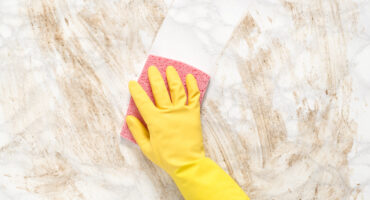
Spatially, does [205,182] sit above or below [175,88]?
below

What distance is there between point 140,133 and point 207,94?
0.69 ft

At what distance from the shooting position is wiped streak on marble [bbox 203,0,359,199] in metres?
0.78

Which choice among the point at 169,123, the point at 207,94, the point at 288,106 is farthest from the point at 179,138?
the point at 288,106

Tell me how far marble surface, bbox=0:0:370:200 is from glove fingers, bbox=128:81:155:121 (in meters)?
0.05

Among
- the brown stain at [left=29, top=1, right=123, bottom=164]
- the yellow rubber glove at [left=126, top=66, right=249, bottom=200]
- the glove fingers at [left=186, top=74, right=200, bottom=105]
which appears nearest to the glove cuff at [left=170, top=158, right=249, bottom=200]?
the yellow rubber glove at [left=126, top=66, right=249, bottom=200]

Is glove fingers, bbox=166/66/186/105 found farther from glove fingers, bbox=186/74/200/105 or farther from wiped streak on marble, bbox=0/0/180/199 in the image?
wiped streak on marble, bbox=0/0/180/199

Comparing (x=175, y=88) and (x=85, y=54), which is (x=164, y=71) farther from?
(x=85, y=54)

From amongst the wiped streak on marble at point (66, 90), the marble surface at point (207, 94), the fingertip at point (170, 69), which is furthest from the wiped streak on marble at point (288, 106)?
the wiped streak on marble at point (66, 90)

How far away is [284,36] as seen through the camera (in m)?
0.78

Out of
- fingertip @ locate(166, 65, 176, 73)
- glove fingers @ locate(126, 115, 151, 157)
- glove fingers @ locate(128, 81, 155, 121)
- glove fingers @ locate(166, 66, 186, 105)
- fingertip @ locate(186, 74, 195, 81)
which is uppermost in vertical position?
fingertip @ locate(166, 65, 176, 73)

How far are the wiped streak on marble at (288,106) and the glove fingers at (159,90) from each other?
0.12 metres

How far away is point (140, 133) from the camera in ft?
2.44

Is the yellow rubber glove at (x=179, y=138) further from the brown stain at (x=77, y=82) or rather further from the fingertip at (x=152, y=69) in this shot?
the brown stain at (x=77, y=82)

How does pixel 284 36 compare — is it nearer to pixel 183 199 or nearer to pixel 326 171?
pixel 326 171
